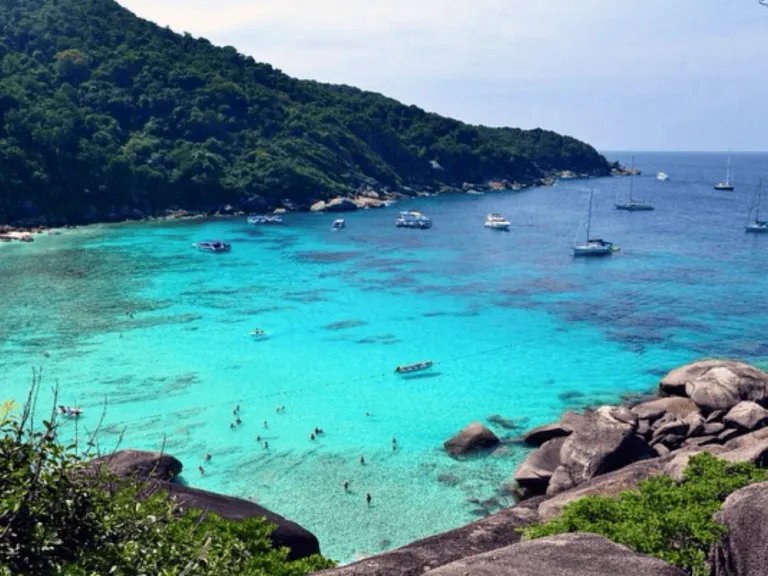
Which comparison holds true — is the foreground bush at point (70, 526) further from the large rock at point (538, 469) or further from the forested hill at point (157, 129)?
the forested hill at point (157, 129)

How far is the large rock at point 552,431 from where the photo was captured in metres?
30.1

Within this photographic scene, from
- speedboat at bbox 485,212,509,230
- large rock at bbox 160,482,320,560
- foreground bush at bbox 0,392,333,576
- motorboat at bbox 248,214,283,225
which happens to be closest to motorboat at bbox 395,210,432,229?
speedboat at bbox 485,212,509,230

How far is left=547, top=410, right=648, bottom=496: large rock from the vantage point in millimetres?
25766

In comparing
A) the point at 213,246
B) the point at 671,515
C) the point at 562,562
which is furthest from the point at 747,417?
the point at 213,246

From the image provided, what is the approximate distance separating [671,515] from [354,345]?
31801 mm

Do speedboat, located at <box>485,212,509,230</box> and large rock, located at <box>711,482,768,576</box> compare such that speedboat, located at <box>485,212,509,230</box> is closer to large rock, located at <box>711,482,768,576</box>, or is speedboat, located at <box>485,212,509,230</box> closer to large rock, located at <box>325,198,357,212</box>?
large rock, located at <box>325,198,357,212</box>

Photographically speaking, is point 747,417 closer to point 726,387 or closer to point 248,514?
point 726,387

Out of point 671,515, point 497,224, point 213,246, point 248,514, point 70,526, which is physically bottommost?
point 248,514

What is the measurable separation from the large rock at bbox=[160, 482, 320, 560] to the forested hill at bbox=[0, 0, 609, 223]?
7992 cm

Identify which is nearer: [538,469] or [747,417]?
[538,469]

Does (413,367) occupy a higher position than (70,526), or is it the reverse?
(70,526)

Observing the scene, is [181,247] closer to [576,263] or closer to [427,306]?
[427,306]

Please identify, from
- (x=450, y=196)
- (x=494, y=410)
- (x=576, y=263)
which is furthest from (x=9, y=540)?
(x=450, y=196)

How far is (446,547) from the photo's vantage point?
17984 mm
